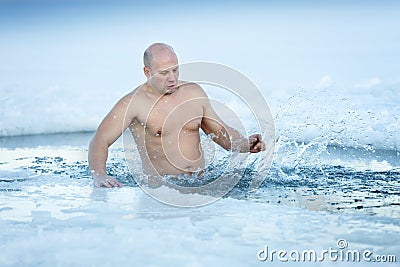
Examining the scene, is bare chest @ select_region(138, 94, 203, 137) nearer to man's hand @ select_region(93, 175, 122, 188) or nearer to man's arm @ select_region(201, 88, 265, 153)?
man's arm @ select_region(201, 88, 265, 153)

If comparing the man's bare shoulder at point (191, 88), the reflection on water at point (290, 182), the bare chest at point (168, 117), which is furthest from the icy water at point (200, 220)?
the man's bare shoulder at point (191, 88)

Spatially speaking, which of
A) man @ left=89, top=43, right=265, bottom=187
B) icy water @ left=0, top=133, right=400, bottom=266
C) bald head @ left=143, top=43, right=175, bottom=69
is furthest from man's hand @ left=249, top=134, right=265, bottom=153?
bald head @ left=143, top=43, right=175, bottom=69

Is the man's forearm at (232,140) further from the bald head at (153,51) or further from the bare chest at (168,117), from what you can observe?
the bald head at (153,51)

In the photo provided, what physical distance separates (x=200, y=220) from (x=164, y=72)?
0.77 meters

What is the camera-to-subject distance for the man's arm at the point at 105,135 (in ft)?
7.58

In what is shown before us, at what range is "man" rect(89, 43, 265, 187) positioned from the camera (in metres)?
2.38

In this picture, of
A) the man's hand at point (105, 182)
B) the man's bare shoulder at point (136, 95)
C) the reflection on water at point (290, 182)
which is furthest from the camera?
the man's bare shoulder at point (136, 95)

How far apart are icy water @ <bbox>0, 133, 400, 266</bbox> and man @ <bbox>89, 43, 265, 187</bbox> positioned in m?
0.14

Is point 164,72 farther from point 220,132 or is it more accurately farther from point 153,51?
point 220,132

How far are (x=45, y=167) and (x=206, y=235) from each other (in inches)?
56.0

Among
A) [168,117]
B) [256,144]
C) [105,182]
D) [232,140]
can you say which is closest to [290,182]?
[256,144]

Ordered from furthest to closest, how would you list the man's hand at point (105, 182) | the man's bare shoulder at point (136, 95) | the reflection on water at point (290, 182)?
the man's bare shoulder at point (136, 95)
the man's hand at point (105, 182)
the reflection on water at point (290, 182)

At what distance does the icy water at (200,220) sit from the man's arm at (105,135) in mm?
86

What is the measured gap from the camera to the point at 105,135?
7.82 feet
